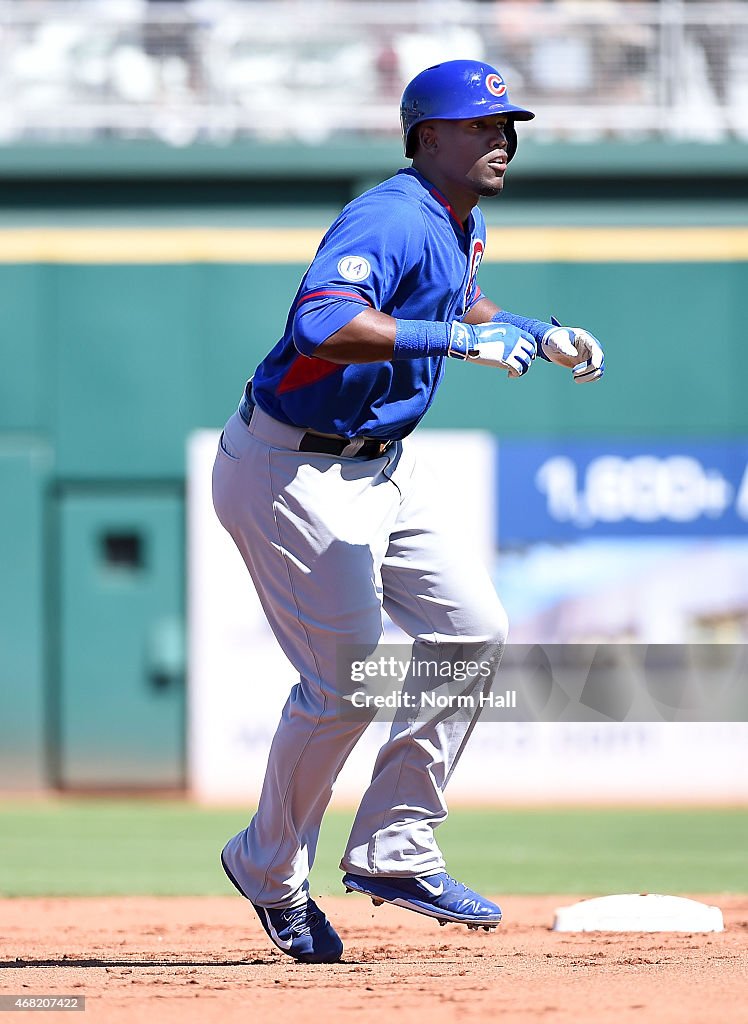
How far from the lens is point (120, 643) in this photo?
398 inches

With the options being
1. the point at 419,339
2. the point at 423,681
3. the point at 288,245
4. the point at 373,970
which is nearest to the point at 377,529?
the point at 423,681

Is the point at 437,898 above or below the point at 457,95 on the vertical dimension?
below

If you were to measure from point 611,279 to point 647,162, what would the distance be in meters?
0.89

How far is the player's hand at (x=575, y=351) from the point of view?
419cm

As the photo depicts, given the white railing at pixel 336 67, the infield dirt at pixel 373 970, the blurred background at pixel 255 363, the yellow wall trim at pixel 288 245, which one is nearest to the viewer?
the infield dirt at pixel 373 970

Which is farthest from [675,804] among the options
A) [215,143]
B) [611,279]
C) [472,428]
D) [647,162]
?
[215,143]

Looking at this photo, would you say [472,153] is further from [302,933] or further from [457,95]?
[302,933]

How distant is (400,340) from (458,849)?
4.36m

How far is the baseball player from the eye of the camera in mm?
4277

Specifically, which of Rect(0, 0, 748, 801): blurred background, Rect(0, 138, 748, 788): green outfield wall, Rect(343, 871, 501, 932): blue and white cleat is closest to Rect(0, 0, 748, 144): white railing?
Rect(0, 0, 748, 801): blurred background

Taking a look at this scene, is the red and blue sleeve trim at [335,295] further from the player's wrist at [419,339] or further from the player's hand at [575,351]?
the player's hand at [575,351]

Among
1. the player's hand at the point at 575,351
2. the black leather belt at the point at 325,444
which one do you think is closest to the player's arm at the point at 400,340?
the player's hand at the point at 575,351

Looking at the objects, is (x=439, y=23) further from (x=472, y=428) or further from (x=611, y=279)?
(x=472, y=428)

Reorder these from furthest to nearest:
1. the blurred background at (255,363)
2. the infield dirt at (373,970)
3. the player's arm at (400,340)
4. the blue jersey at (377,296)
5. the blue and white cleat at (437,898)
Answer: the blurred background at (255,363), the blue and white cleat at (437,898), the blue jersey at (377,296), the player's arm at (400,340), the infield dirt at (373,970)
